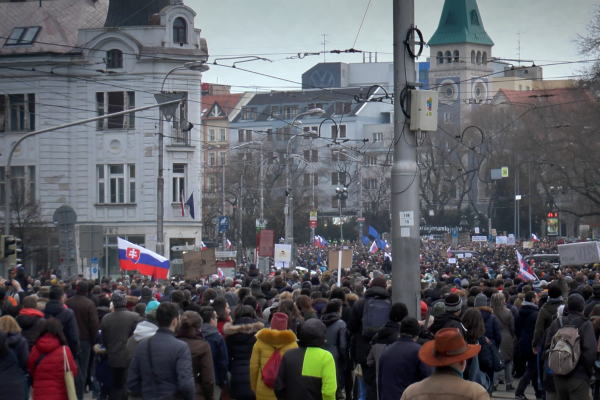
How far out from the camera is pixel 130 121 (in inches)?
1751

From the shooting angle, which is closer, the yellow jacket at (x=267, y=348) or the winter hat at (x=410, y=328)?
the winter hat at (x=410, y=328)

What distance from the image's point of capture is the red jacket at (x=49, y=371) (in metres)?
9.76

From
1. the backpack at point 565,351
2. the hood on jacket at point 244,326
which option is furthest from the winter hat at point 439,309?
the hood on jacket at point 244,326

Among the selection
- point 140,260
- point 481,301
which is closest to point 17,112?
point 140,260

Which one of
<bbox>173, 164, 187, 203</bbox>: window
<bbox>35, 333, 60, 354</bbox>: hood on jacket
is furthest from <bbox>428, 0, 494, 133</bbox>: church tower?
<bbox>35, 333, 60, 354</bbox>: hood on jacket

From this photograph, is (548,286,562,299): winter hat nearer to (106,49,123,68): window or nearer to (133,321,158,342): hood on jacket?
(133,321,158,342): hood on jacket

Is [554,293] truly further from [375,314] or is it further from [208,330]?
[208,330]

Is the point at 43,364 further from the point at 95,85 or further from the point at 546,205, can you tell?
the point at 546,205

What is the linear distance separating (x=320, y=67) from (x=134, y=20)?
86.1 meters

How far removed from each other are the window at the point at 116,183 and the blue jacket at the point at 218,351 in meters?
34.4

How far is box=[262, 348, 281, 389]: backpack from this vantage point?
909 cm

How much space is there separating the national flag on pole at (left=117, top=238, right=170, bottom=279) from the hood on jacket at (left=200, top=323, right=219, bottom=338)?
1235 centimetres

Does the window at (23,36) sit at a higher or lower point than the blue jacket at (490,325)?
higher

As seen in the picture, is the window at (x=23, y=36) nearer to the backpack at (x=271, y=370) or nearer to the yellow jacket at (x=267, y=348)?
the yellow jacket at (x=267, y=348)
